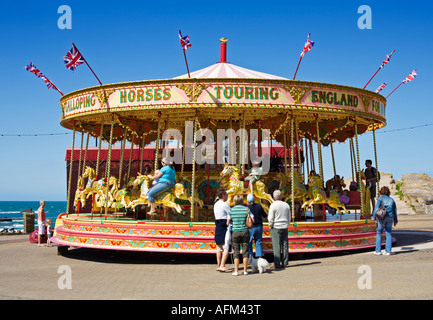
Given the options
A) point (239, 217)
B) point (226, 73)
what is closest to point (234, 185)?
point (239, 217)

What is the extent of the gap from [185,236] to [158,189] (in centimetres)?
160

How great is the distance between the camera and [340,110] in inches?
555

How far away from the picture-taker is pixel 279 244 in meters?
10.9

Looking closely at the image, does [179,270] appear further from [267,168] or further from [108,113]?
[267,168]

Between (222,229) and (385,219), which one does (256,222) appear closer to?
(222,229)

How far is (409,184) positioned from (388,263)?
133 ft

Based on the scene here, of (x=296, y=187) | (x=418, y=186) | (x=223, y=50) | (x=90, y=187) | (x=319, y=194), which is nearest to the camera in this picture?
(x=319, y=194)

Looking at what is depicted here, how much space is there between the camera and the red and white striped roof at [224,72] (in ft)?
51.1

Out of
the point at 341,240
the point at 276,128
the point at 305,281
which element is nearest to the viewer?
the point at 305,281

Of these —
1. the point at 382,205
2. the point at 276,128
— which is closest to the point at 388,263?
the point at 382,205

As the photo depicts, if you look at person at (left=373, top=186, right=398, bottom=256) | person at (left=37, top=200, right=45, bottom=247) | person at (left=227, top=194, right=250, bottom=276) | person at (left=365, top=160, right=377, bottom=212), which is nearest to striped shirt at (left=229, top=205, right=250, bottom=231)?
person at (left=227, top=194, right=250, bottom=276)

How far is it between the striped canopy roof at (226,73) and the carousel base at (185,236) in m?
5.31

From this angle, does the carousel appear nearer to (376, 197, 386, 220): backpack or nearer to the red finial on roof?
the red finial on roof

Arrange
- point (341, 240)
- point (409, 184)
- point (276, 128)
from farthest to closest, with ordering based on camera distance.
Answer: point (409, 184) → point (276, 128) → point (341, 240)
